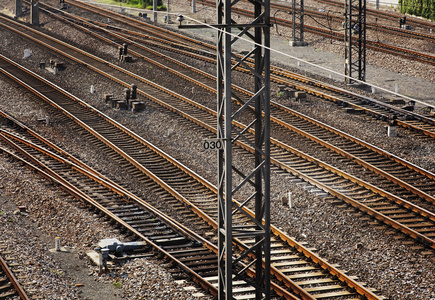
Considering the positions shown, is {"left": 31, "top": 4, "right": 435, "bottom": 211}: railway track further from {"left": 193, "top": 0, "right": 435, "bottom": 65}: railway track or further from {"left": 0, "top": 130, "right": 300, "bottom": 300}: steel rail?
{"left": 193, "top": 0, "right": 435, "bottom": 65}: railway track

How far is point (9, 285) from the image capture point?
11266 millimetres

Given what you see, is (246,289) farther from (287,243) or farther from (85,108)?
(85,108)

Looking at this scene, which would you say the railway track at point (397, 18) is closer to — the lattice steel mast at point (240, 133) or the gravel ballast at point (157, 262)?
the gravel ballast at point (157, 262)

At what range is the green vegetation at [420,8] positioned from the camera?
135 feet

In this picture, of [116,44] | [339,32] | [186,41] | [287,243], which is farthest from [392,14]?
[287,243]

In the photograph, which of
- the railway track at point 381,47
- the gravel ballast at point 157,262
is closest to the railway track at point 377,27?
the railway track at point 381,47

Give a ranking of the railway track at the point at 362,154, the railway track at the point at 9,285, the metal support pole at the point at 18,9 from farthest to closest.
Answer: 1. the metal support pole at the point at 18,9
2. the railway track at the point at 362,154
3. the railway track at the point at 9,285

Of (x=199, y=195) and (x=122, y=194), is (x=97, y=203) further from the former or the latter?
(x=199, y=195)

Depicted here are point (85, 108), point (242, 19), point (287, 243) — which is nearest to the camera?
point (287, 243)

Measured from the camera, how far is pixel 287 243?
14.0 meters

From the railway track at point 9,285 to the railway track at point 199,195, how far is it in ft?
13.6

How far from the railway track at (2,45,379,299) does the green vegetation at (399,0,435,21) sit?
25942 millimetres

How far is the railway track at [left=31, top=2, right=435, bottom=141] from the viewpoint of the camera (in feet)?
71.6

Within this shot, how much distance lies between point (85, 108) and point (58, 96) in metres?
1.98
